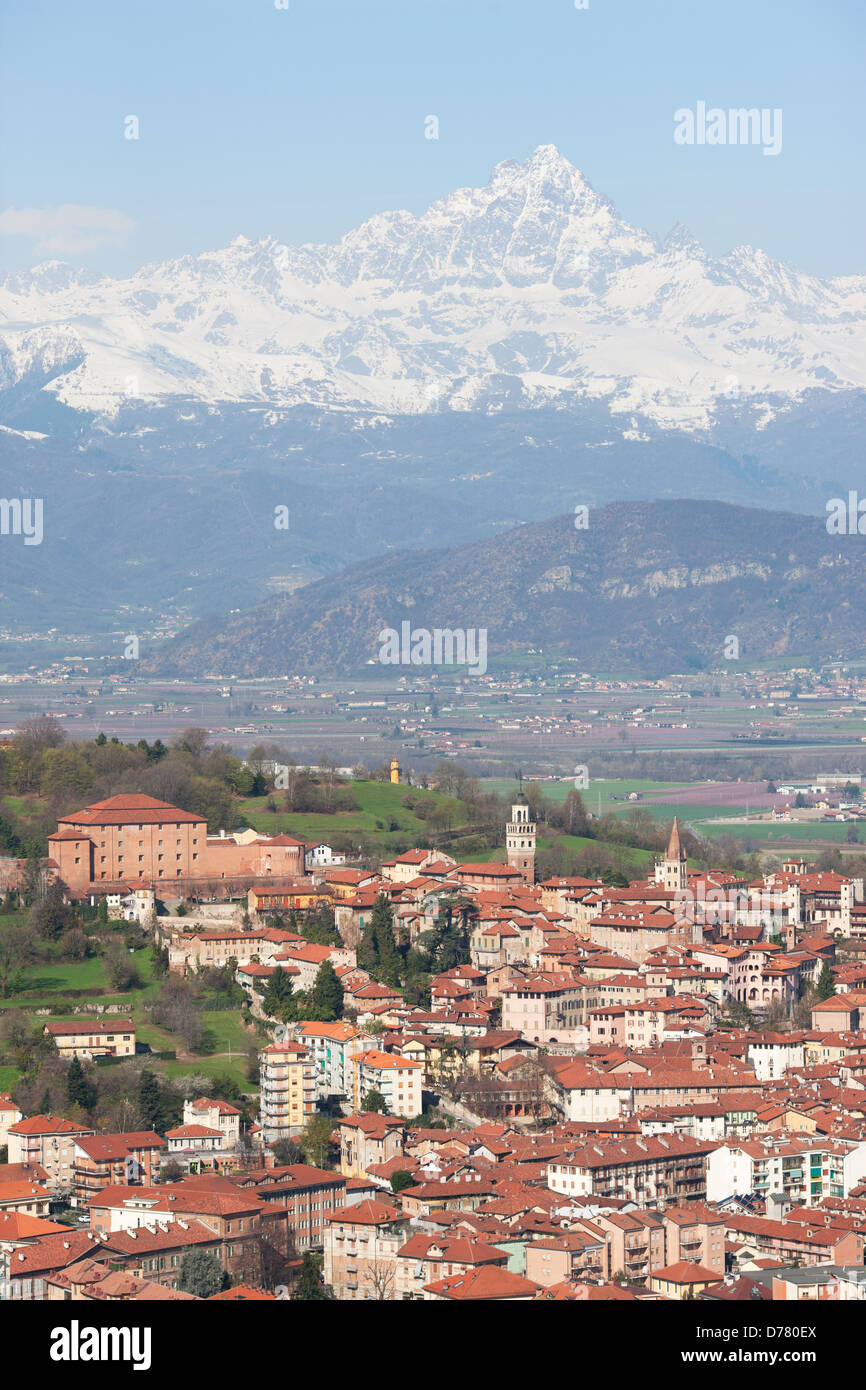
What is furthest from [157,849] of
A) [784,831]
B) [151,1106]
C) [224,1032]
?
[784,831]

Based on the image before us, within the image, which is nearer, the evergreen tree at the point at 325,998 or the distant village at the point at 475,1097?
the distant village at the point at 475,1097

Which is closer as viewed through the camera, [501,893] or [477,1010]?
[477,1010]

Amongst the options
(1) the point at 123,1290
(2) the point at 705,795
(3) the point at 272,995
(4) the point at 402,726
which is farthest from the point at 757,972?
(4) the point at 402,726

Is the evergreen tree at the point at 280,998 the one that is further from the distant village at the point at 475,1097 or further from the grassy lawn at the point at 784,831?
the grassy lawn at the point at 784,831

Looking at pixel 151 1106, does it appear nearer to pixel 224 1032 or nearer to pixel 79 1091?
pixel 79 1091

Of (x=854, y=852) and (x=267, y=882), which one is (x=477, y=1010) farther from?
(x=854, y=852)

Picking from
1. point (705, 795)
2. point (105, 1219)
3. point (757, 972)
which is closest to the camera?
point (105, 1219)

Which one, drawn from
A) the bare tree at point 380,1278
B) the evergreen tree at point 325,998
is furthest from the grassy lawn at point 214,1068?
the bare tree at point 380,1278

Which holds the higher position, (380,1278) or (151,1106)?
(151,1106)
